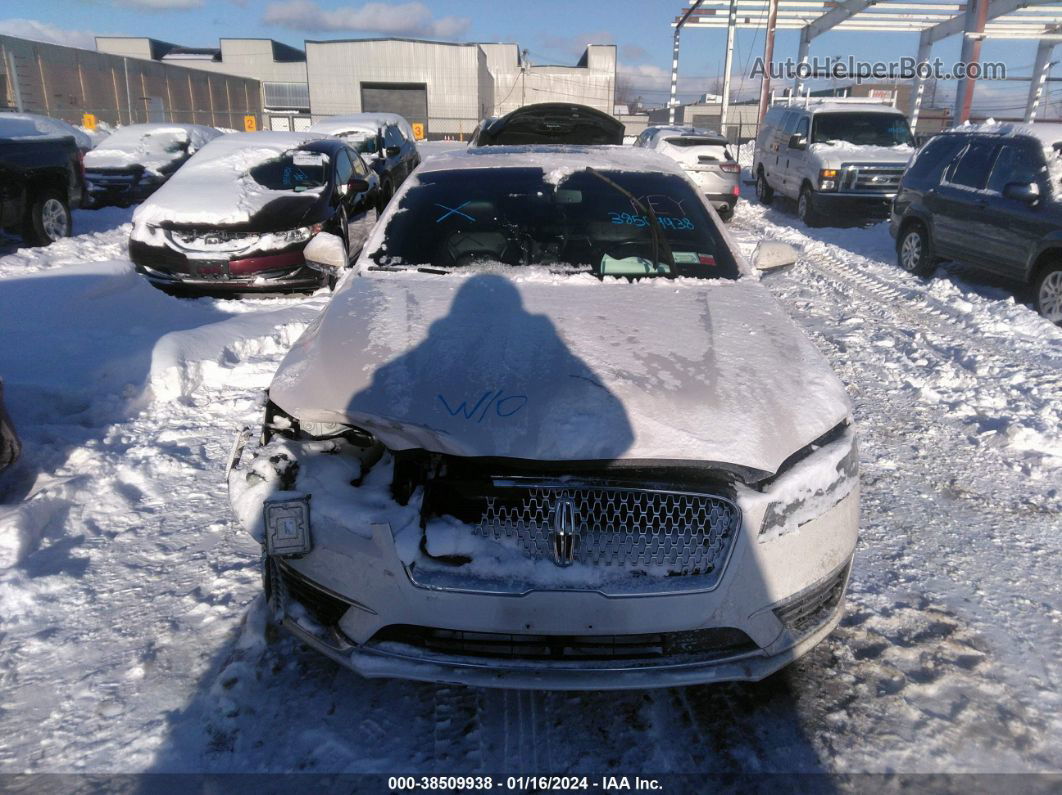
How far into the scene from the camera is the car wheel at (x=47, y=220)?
909 cm

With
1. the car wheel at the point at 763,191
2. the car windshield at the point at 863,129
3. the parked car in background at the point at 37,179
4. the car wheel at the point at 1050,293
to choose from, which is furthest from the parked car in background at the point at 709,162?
the parked car in background at the point at 37,179

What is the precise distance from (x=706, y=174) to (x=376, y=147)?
650 centimetres

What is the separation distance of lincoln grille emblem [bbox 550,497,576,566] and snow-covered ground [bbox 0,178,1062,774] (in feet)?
2.14

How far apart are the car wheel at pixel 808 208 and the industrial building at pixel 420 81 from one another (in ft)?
96.6

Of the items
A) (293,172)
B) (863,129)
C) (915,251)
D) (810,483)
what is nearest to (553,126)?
(293,172)

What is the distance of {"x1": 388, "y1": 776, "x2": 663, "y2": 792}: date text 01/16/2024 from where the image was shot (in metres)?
2.09

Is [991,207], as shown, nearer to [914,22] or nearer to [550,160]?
[550,160]

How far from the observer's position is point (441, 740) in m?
2.24

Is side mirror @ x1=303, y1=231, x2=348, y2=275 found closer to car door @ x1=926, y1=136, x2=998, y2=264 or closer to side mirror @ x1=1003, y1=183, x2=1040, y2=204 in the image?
side mirror @ x1=1003, y1=183, x2=1040, y2=204

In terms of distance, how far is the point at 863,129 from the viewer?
13789mm

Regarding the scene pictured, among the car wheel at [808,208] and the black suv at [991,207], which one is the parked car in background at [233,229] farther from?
the car wheel at [808,208]

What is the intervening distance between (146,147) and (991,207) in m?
15.1

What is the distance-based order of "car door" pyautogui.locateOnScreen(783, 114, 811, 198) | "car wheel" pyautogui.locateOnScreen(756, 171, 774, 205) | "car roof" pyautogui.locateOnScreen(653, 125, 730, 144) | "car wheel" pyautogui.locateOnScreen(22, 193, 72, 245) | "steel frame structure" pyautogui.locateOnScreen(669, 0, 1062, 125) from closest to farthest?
"car wheel" pyautogui.locateOnScreen(22, 193, 72, 245)
"car door" pyautogui.locateOnScreen(783, 114, 811, 198)
"car roof" pyautogui.locateOnScreen(653, 125, 730, 144)
"car wheel" pyautogui.locateOnScreen(756, 171, 774, 205)
"steel frame structure" pyautogui.locateOnScreen(669, 0, 1062, 125)

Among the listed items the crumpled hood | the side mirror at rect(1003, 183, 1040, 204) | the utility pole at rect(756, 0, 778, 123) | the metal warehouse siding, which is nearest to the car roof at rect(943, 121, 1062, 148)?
the side mirror at rect(1003, 183, 1040, 204)
